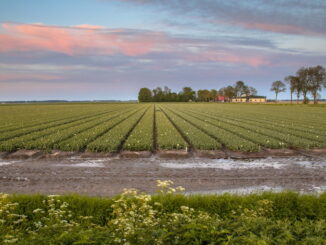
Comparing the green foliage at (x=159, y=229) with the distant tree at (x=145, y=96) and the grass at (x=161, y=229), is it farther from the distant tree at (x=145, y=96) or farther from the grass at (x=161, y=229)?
the distant tree at (x=145, y=96)

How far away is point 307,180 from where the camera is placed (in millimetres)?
10422

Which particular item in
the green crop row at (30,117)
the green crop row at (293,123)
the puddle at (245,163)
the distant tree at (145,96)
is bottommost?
the puddle at (245,163)

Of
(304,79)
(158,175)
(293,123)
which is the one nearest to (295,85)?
(304,79)

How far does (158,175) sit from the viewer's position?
10.9 meters

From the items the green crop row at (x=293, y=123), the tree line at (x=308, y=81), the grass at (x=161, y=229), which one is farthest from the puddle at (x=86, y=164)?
the tree line at (x=308, y=81)

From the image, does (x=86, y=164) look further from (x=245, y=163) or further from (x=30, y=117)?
(x=30, y=117)

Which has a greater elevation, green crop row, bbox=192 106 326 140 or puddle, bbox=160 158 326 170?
green crop row, bbox=192 106 326 140

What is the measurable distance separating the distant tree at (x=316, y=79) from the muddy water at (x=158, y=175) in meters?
101

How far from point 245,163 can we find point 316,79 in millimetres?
104692

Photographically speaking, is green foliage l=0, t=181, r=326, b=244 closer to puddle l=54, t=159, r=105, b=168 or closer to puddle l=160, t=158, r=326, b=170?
puddle l=54, t=159, r=105, b=168

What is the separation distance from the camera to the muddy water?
9.40m

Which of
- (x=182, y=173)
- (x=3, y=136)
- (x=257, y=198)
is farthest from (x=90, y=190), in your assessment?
(x=3, y=136)

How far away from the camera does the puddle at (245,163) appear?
41.0 ft

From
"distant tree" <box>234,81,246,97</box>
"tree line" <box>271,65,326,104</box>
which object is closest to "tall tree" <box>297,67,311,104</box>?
"tree line" <box>271,65,326,104</box>
